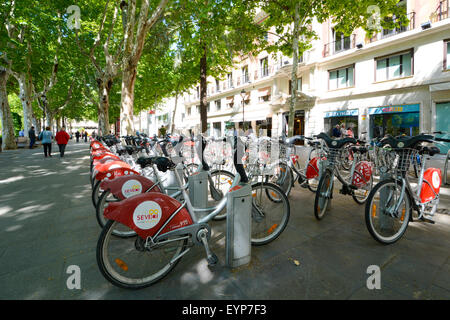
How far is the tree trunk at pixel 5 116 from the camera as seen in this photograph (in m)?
15.0

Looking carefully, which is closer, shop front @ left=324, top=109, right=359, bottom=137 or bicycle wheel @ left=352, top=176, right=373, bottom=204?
bicycle wheel @ left=352, top=176, right=373, bottom=204

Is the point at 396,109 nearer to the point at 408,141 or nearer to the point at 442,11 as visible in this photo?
the point at 442,11

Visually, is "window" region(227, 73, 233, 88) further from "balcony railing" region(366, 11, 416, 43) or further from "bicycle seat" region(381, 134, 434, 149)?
"bicycle seat" region(381, 134, 434, 149)

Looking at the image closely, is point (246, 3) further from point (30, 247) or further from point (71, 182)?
point (30, 247)

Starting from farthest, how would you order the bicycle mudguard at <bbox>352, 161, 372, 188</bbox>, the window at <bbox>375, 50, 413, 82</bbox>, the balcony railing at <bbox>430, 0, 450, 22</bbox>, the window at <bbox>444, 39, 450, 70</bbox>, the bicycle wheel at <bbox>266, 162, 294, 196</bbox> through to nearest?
1. the window at <bbox>375, 50, 413, 82</bbox>
2. the window at <bbox>444, 39, 450, 70</bbox>
3. the balcony railing at <bbox>430, 0, 450, 22</bbox>
4. the bicycle wheel at <bbox>266, 162, 294, 196</bbox>
5. the bicycle mudguard at <bbox>352, 161, 372, 188</bbox>

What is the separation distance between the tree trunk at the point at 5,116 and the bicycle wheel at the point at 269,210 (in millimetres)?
19122

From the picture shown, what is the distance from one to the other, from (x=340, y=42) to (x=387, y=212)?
19.2m

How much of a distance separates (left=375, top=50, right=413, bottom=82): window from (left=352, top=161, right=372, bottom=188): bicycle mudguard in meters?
14.6

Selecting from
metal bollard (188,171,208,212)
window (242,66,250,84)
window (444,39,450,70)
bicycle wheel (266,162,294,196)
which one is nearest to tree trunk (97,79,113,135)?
bicycle wheel (266,162,294,196)

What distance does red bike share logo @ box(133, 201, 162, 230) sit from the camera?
77.7 inches

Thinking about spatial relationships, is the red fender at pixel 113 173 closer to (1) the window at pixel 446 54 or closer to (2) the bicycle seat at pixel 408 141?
(2) the bicycle seat at pixel 408 141

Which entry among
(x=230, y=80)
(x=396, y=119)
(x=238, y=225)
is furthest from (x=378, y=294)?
(x=230, y=80)
